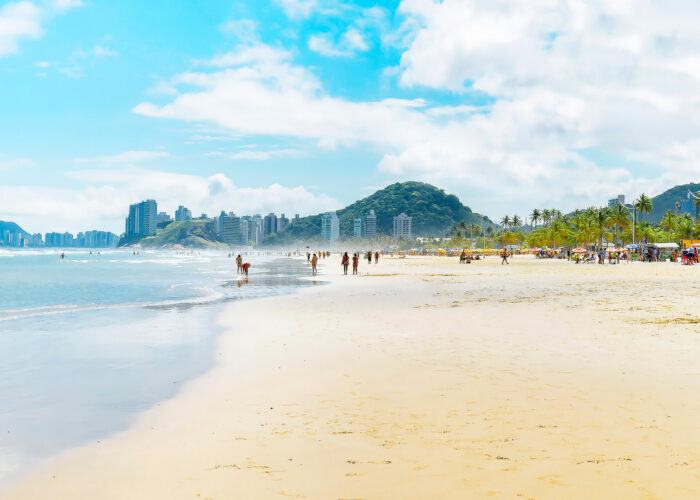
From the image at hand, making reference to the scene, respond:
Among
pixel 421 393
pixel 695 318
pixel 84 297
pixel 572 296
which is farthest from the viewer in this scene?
pixel 84 297

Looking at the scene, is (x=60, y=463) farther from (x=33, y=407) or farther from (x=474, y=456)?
(x=474, y=456)

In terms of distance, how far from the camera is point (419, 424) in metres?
6.05

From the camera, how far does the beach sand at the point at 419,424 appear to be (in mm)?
4539

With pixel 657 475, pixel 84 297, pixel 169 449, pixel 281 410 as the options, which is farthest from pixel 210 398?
pixel 84 297

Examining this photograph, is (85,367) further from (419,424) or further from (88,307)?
(88,307)

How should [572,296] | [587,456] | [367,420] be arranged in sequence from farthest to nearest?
[572,296]
[367,420]
[587,456]

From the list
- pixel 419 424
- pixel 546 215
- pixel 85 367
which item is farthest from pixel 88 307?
pixel 546 215

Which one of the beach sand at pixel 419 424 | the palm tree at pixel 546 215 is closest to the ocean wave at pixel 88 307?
the beach sand at pixel 419 424

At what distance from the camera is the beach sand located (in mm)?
4539

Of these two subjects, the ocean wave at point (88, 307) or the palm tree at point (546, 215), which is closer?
the ocean wave at point (88, 307)

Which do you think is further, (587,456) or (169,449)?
(169,449)

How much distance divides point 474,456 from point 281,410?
2.96 metres

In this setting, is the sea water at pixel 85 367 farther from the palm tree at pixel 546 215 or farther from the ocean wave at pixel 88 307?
the palm tree at pixel 546 215

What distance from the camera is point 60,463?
5.28 meters
